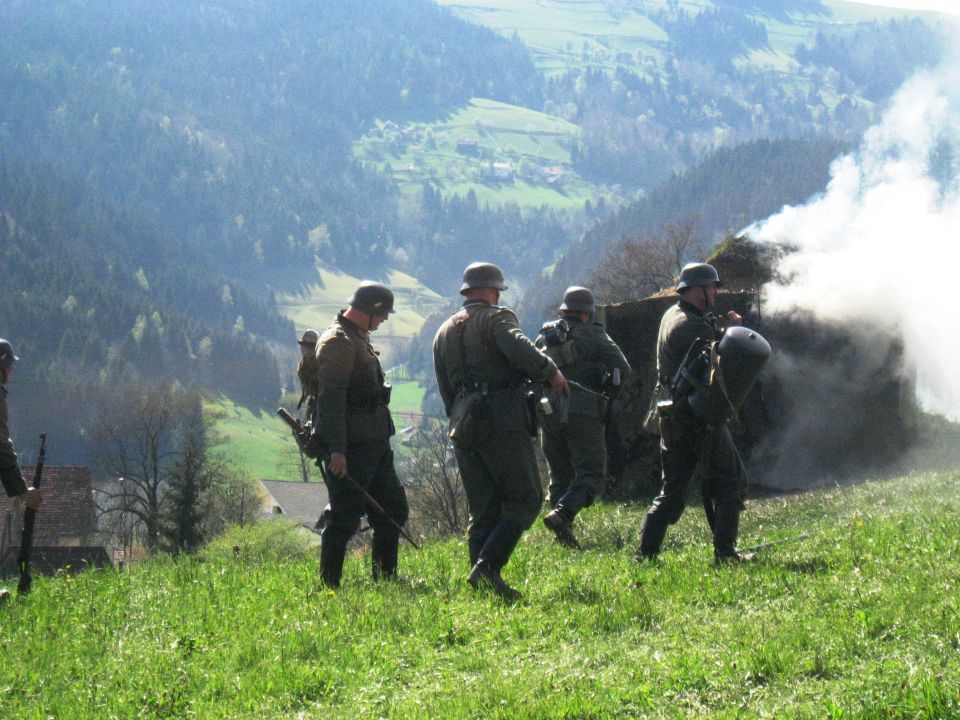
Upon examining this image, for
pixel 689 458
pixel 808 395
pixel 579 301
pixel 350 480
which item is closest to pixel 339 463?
pixel 350 480

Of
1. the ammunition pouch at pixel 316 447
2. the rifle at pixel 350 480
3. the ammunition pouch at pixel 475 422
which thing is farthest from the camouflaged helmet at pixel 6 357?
the ammunition pouch at pixel 475 422

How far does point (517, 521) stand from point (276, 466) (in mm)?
134038

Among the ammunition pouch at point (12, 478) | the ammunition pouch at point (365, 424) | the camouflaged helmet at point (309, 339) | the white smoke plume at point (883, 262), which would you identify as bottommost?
the ammunition pouch at point (12, 478)

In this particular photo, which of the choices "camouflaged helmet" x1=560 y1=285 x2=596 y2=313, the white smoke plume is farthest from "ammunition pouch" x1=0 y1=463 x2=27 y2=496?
the white smoke plume

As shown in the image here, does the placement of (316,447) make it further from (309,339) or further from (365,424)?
(309,339)

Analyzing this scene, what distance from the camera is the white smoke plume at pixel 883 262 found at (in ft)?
57.2

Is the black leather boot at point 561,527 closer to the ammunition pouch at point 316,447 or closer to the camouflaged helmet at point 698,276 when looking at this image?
the ammunition pouch at point 316,447

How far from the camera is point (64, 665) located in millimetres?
7086

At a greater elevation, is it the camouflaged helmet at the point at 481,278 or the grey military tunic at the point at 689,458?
A: the camouflaged helmet at the point at 481,278

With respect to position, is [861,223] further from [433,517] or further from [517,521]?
[433,517]

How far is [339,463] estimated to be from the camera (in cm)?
869

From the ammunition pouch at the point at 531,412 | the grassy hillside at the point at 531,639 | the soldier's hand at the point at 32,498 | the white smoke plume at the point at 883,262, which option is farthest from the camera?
the white smoke plume at the point at 883,262

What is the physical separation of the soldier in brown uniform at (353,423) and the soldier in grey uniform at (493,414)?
0.62 metres

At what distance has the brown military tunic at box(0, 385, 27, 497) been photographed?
9.31 m
